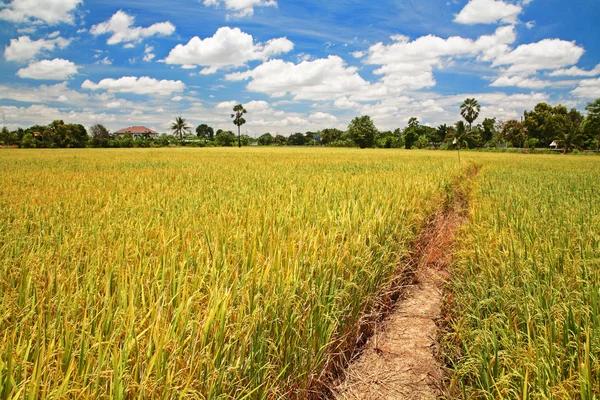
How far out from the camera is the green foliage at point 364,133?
7875 cm

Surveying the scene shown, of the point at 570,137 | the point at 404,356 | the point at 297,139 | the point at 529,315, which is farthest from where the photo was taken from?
the point at 297,139

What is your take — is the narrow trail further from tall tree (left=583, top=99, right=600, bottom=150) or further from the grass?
tall tree (left=583, top=99, right=600, bottom=150)

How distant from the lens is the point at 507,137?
260 feet

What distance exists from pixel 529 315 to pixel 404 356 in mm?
1130

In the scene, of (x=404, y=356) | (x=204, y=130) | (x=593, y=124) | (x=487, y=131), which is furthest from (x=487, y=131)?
(x=204, y=130)

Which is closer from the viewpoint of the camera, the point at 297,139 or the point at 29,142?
the point at 29,142

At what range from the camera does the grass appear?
157 cm

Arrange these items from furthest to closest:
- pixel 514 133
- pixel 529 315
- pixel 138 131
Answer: pixel 138 131 → pixel 514 133 → pixel 529 315

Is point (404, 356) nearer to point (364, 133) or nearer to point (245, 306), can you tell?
point (245, 306)

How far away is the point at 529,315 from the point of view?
5.99 ft

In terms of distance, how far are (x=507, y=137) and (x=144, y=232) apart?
93.6m

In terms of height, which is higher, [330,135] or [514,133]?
[330,135]

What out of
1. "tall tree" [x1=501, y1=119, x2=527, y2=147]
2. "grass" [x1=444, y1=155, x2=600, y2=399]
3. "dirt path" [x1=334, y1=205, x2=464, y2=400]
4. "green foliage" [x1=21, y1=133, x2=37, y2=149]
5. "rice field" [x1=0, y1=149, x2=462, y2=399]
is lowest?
"dirt path" [x1=334, y1=205, x2=464, y2=400]

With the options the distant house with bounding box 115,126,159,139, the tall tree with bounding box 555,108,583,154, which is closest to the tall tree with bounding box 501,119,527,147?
the tall tree with bounding box 555,108,583,154
